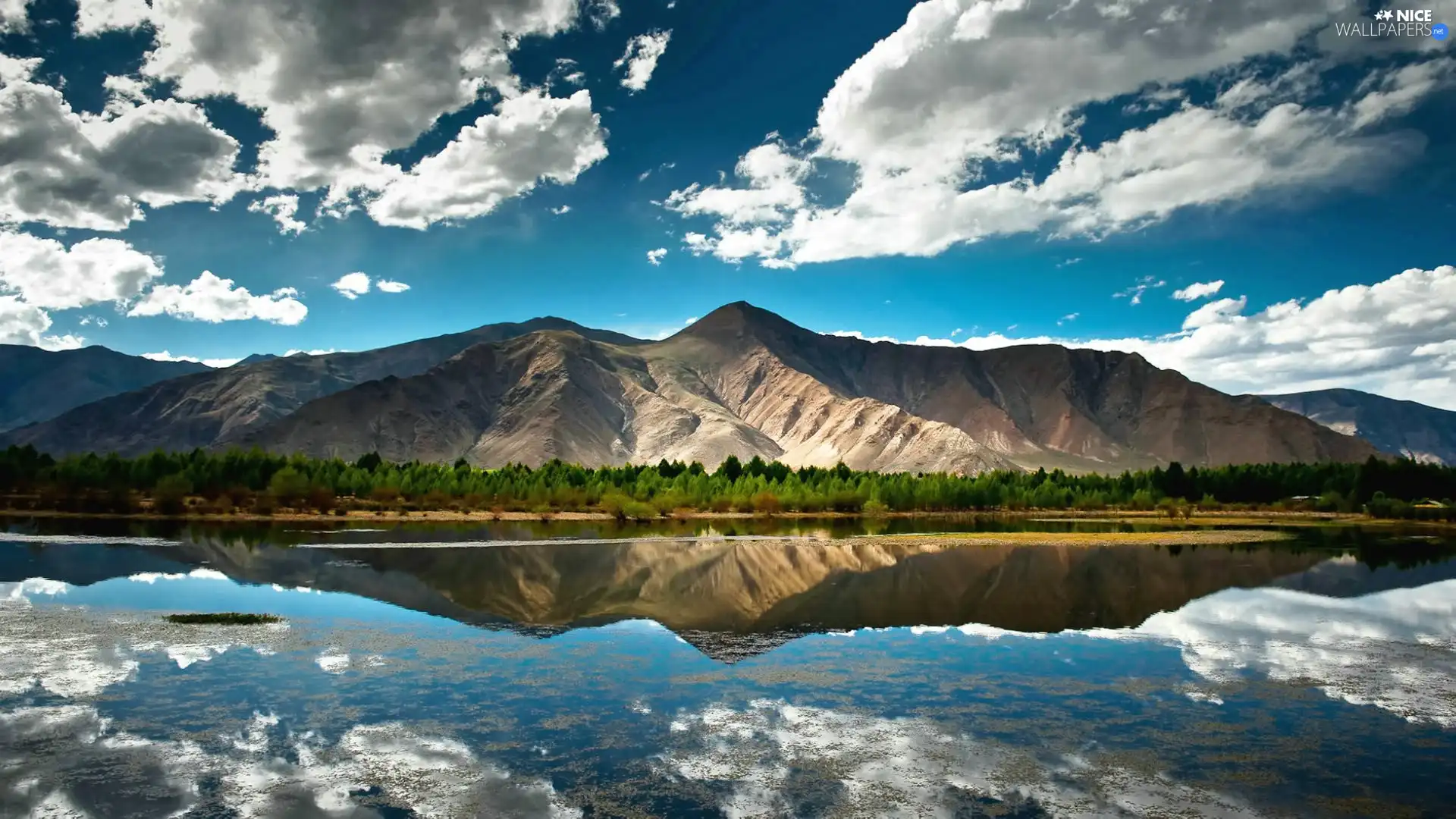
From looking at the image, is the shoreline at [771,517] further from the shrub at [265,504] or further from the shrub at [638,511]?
the shrub at [265,504]

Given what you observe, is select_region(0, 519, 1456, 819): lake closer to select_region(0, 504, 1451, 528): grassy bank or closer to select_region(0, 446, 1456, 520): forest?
select_region(0, 504, 1451, 528): grassy bank

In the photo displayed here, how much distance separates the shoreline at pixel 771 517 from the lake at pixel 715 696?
52690 mm

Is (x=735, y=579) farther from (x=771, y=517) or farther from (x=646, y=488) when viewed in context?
(x=646, y=488)

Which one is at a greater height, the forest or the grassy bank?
the forest

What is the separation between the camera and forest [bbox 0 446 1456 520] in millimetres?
106000

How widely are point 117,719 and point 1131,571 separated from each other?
4996cm

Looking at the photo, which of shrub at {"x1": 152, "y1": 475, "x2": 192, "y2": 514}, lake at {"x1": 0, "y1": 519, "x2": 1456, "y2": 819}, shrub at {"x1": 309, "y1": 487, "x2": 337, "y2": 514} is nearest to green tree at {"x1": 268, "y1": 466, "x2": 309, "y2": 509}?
shrub at {"x1": 309, "y1": 487, "x2": 337, "y2": 514}

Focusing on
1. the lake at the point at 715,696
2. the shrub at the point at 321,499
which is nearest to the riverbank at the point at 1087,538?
the lake at the point at 715,696

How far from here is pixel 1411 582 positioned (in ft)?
161

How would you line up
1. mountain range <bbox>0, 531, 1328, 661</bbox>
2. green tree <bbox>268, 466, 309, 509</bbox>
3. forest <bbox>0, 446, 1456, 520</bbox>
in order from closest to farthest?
mountain range <bbox>0, 531, 1328, 661</bbox>, forest <bbox>0, 446, 1456, 520</bbox>, green tree <bbox>268, 466, 309, 509</bbox>

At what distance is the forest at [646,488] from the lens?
348ft

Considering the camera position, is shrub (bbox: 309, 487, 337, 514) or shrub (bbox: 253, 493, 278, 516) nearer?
shrub (bbox: 253, 493, 278, 516)

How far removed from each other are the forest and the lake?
66.1 metres

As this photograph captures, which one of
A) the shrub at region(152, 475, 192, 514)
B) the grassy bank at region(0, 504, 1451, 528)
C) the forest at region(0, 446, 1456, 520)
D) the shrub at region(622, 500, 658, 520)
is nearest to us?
the grassy bank at region(0, 504, 1451, 528)
